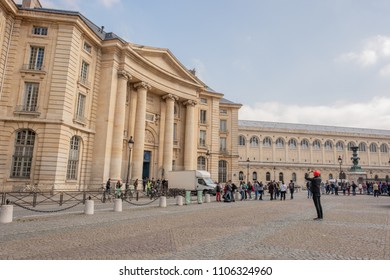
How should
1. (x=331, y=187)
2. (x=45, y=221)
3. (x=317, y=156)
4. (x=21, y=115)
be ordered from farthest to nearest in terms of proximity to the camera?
(x=317, y=156), (x=331, y=187), (x=21, y=115), (x=45, y=221)

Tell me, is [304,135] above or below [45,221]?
above

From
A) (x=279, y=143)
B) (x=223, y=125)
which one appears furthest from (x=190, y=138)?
(x=279, y=143)

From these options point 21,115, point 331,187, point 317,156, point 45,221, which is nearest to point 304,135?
point 317,156

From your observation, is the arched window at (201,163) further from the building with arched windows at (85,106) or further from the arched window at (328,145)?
the arched window at (328,145)

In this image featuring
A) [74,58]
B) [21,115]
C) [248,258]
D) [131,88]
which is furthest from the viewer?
[131,88]

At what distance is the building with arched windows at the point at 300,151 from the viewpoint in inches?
2963

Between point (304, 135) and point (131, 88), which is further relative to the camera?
point (304, 135)

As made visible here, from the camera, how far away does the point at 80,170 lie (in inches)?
1005

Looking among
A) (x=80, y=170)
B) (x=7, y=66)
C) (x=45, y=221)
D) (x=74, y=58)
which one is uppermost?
(x=74, y=58)

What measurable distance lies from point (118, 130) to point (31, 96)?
8.29 meters

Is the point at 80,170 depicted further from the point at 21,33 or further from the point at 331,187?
the point at 331,187

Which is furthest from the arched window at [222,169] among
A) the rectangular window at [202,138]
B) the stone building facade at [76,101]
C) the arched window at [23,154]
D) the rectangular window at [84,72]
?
the arched window at [23,154]

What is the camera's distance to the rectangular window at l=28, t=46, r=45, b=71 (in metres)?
23.5

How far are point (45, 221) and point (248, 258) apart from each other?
317 inches
